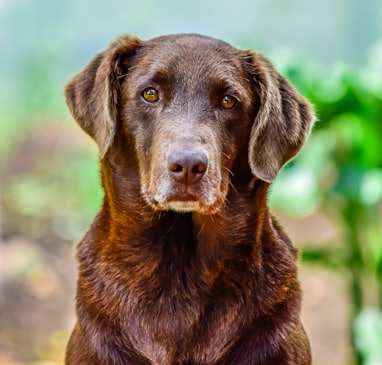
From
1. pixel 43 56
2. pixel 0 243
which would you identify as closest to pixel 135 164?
pixel 43 56

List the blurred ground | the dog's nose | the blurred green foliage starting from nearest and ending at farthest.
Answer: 1. the dog's nose
2. the blurred green foliage
3. the blurred ground

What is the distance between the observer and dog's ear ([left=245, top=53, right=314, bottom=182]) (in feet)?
8.62

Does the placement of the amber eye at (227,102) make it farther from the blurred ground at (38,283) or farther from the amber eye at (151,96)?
the blurred ground at (38,283)

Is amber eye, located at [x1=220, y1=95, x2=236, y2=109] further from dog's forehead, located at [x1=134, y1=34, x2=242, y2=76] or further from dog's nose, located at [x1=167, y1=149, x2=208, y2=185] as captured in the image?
dog's nose, located at [x1=167, y1=149, x2=208, y2=185]

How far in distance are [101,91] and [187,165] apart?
14.9 inches

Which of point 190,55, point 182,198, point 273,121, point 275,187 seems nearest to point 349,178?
point 275,187

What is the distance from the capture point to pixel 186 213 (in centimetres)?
270

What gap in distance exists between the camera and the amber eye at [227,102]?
8.61 feet

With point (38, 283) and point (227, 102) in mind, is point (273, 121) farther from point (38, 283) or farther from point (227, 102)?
point (38, 283)

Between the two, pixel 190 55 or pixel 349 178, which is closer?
pixel 190 55

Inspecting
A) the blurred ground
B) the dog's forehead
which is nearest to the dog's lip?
the dog's forehead

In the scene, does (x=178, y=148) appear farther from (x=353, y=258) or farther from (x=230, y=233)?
(x=353, y=258)

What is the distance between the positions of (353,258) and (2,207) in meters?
2.11

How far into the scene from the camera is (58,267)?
582 centimetres
